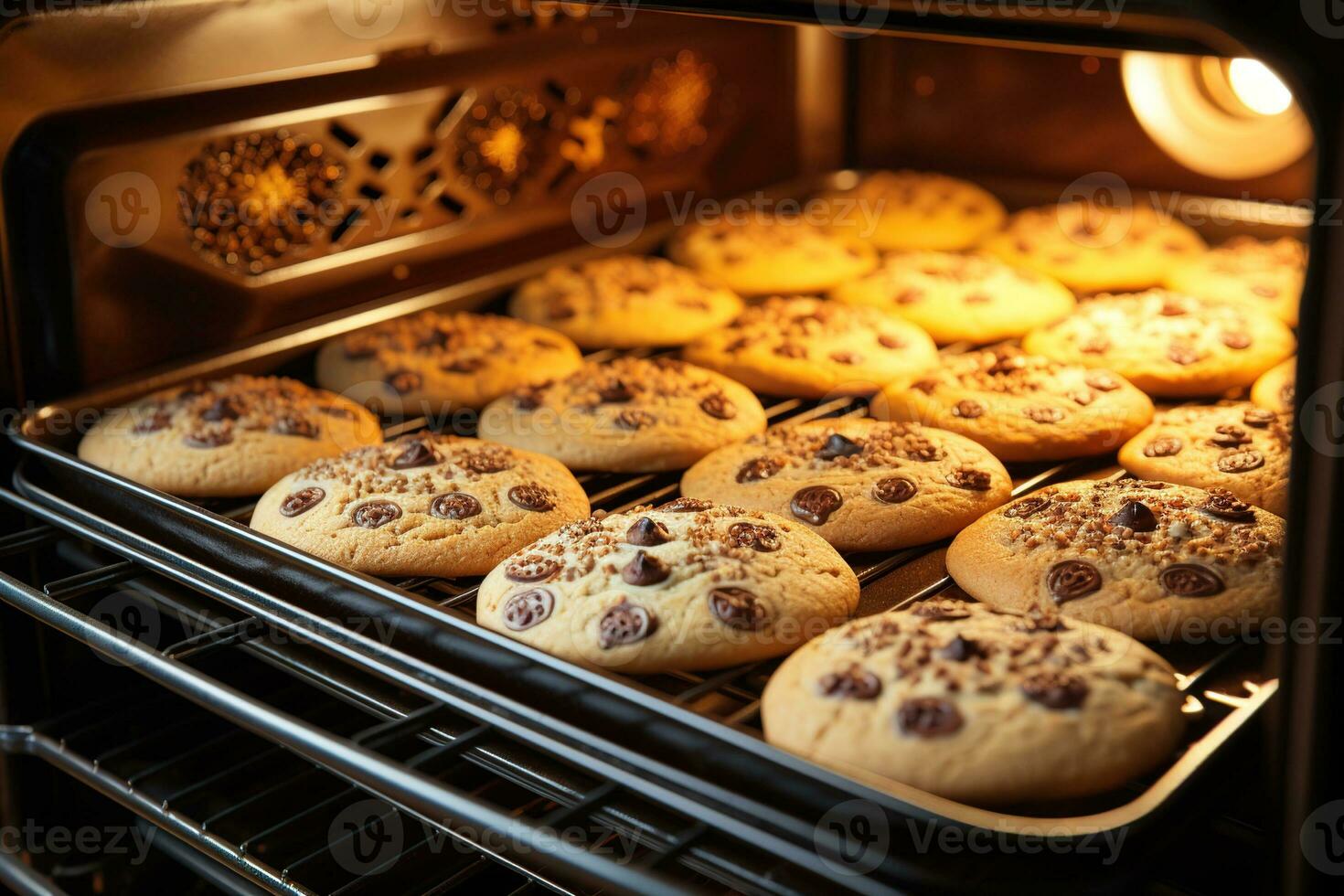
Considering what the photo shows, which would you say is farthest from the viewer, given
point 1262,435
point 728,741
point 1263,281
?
point 1263,281

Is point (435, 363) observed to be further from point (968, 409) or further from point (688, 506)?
point (968, 409)

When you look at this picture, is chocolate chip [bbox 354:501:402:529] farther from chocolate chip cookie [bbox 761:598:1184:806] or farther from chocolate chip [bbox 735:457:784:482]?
chocolate chip cookie [bbox 761:598:1184:806]

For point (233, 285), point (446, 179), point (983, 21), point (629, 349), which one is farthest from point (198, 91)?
point (983, 21)

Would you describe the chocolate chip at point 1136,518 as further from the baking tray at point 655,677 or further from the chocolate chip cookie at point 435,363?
the chocolate chip cookie at point 435,363

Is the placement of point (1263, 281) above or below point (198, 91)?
below

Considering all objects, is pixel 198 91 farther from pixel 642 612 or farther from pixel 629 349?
pixel 642 612

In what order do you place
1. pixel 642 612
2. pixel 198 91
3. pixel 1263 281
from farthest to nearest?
pixel 1263 281 → pixel 198 91 → pixel 642 612
